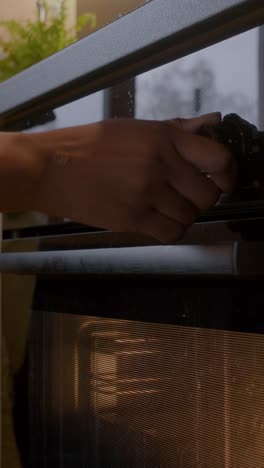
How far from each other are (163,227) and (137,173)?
5cm

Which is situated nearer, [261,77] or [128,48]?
[261,77]

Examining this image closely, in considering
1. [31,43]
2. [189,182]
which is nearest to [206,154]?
[189,182]

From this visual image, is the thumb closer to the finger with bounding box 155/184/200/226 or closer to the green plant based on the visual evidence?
the finger with bounding box 155/184/200/226

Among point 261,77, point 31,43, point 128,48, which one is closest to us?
point 261,77

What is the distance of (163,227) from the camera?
0.51 m

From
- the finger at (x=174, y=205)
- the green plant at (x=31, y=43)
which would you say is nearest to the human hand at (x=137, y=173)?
the finger at (x=174, y=205)

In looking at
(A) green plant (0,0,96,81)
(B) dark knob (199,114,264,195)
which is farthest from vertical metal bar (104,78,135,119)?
(A) green plant (0,0,96,81)

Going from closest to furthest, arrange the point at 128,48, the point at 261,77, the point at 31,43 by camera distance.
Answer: the point at 261,77 < the point at 128,48 < the point at 31,43

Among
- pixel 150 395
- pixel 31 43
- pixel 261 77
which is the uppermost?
pixel 31 43

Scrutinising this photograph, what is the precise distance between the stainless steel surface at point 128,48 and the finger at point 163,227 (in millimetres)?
122

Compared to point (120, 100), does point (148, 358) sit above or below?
below

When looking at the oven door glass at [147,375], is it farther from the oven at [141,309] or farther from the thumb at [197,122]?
the thumb at [197,122]

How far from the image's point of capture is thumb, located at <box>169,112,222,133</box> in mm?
477

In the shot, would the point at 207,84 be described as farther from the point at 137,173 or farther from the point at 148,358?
the point at 148,358
